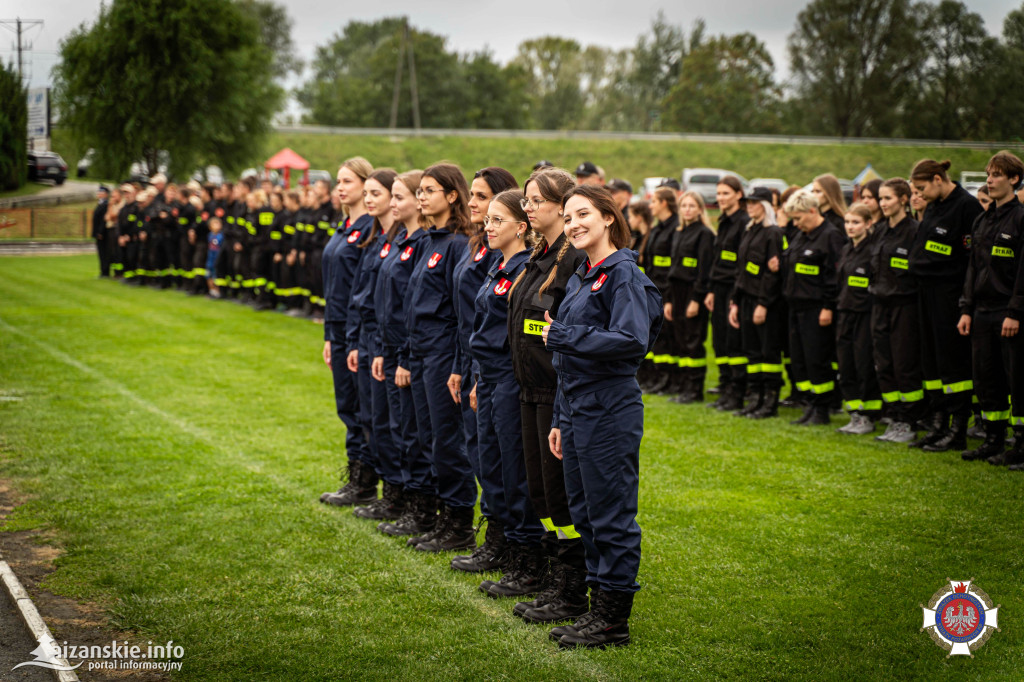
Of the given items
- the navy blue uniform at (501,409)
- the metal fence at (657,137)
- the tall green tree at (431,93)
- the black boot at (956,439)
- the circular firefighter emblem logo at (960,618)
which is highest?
the tall green tree at (431,93)

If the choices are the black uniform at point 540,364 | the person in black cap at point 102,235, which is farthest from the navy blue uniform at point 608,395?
the person in black cap at point 102,235

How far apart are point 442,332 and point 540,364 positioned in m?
1.26

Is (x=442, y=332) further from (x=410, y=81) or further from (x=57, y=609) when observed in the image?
(x=410, y=81)

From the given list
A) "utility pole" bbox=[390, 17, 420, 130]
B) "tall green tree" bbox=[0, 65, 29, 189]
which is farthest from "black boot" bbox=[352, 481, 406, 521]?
"utility pole" bbox=[390, 17, 420, 130]

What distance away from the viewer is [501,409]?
5.45 m

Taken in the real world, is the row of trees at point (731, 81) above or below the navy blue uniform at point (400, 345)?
above

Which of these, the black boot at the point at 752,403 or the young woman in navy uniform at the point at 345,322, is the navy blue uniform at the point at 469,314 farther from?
the black boot at the point at 752,403

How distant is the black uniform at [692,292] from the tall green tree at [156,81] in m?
31.6

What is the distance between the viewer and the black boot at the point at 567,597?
5164 millimetres

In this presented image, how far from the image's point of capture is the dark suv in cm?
4425

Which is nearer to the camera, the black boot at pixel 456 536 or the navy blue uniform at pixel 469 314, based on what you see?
the navy blue uniform at pixel 469 314

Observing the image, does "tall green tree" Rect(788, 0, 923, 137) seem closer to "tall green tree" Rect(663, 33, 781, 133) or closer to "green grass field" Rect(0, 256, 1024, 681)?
"tall green tree" Rect(663, 33, 781, 133)

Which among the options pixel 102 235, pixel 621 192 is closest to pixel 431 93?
pixel 102 235

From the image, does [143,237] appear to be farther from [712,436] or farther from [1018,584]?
[1018,584]
